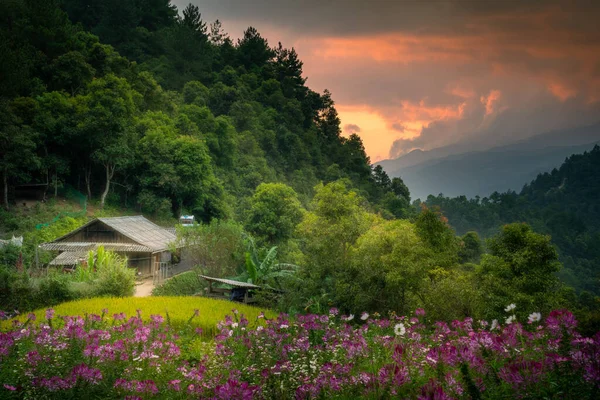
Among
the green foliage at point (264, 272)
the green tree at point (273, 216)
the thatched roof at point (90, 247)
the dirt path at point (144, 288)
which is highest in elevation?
the green tree at point (273, 216)

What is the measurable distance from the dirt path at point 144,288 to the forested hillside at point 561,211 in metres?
57.8

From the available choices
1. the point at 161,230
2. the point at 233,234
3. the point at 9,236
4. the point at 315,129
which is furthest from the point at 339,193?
the point at 315,129

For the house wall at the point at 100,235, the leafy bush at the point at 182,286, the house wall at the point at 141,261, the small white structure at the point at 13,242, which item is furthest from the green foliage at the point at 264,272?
the small white structure at the point at 13,242

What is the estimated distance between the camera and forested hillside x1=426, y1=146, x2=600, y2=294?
67625 millimetres

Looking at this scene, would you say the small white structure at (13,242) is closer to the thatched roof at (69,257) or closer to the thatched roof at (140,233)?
the thatched roof at (140,233)

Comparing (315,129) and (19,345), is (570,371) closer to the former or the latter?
(19,345)

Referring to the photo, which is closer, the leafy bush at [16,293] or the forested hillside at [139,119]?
the leafy bush at [16,293]

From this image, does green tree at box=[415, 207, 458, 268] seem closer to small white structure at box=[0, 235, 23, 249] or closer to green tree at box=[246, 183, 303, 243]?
green tree at box=[246, 183, 303, 243]

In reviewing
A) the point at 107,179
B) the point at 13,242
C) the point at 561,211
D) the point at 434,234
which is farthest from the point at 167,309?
the point at 561,211

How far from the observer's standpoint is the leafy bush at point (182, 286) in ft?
62.1

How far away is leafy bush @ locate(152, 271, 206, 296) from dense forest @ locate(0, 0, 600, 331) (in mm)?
414

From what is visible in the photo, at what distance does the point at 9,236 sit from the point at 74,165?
30.9ft

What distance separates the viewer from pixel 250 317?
38.9 ft

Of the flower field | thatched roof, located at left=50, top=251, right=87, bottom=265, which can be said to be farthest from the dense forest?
the flower field
